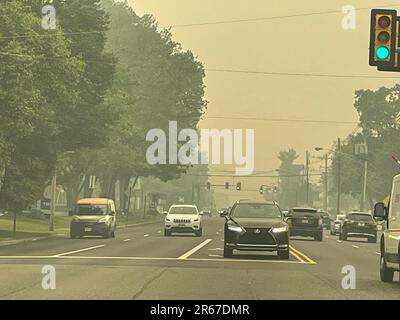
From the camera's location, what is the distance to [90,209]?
4478 centimetres

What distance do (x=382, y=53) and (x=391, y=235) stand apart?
13.4ft

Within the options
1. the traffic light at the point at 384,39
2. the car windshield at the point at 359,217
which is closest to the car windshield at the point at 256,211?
the traffic light at the point at 384,39

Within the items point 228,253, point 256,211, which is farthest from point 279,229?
Answer: point 228,253

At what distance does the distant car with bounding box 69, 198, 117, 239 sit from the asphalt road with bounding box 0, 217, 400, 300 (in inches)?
450

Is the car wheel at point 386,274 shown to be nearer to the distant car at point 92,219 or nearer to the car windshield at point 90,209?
the distant car at point 92,219

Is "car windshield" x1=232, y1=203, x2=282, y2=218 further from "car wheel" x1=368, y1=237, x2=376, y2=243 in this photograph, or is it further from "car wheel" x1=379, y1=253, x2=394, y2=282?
"car wheel" x1=368, y1=237, x2=376, y2=243

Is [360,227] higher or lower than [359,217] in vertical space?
lower

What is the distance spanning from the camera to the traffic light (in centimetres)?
2044

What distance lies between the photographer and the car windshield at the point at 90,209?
4459 centimetres

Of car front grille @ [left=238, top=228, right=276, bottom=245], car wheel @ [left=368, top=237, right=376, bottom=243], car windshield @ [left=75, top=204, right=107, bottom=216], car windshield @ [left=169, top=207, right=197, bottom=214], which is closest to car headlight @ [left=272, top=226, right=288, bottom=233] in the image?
car front grille @ [left=238, top=228, right=276, bottom=245]

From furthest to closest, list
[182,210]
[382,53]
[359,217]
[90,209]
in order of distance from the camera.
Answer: [359,217] < [182,210] < [90,209] < [382,53]

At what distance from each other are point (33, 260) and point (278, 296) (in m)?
11.5

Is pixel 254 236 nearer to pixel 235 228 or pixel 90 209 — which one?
pixel 235 228

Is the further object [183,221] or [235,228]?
[183,221]
